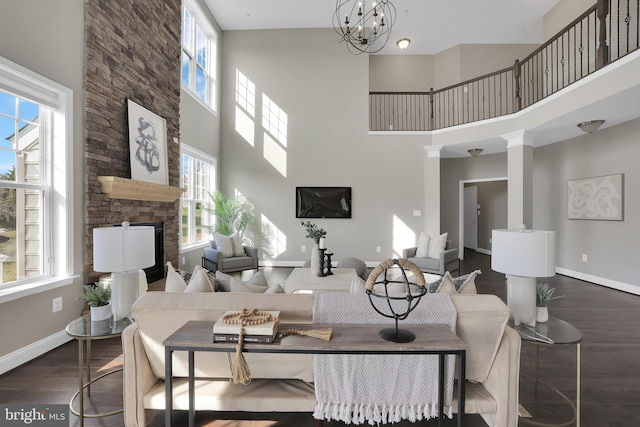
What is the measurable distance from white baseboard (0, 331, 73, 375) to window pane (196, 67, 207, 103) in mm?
4818

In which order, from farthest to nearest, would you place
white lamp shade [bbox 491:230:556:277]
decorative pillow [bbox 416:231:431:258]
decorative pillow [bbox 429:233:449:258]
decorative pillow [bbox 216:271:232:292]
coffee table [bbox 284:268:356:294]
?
1. decorative pillow [bbox 416:231:431:258]
2. decorative pillow [bbox 429:233:449:258]
3. coffee table [bbox 284:268:356:294]
4. decorative pillow [bbox 216:271:232:292]
5. white lamp shade [bbox 491:230:556:277]

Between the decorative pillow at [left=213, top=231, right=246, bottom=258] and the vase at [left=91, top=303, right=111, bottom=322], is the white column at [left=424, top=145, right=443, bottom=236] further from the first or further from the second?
the vase at [left=91, top=303, right=111, bottom=322]

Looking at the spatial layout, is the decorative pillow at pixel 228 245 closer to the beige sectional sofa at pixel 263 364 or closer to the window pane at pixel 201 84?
the window pane at pixel 201 84

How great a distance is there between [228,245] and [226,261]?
1.15 feet

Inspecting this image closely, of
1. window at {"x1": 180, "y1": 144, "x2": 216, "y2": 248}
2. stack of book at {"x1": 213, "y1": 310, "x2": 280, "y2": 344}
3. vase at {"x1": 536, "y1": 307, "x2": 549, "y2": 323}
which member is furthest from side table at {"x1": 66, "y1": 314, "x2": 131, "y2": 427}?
window at {"x1": 180, "y1": 144, "x2": 216, "y2": 248}

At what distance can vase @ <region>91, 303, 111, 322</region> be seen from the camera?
1.96m

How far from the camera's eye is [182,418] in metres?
1.91

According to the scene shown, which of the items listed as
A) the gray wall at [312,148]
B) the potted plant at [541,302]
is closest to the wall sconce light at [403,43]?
the gray wall at [312,148]

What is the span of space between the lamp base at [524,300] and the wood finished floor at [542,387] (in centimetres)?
64

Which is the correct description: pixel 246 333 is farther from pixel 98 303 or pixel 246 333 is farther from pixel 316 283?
pixel 316 283

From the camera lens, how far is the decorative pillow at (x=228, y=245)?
5.58 metres

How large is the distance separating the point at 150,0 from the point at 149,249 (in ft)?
13.7

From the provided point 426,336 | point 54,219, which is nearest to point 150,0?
point 54,219

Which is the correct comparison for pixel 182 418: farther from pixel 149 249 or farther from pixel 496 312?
pixel 496 312
